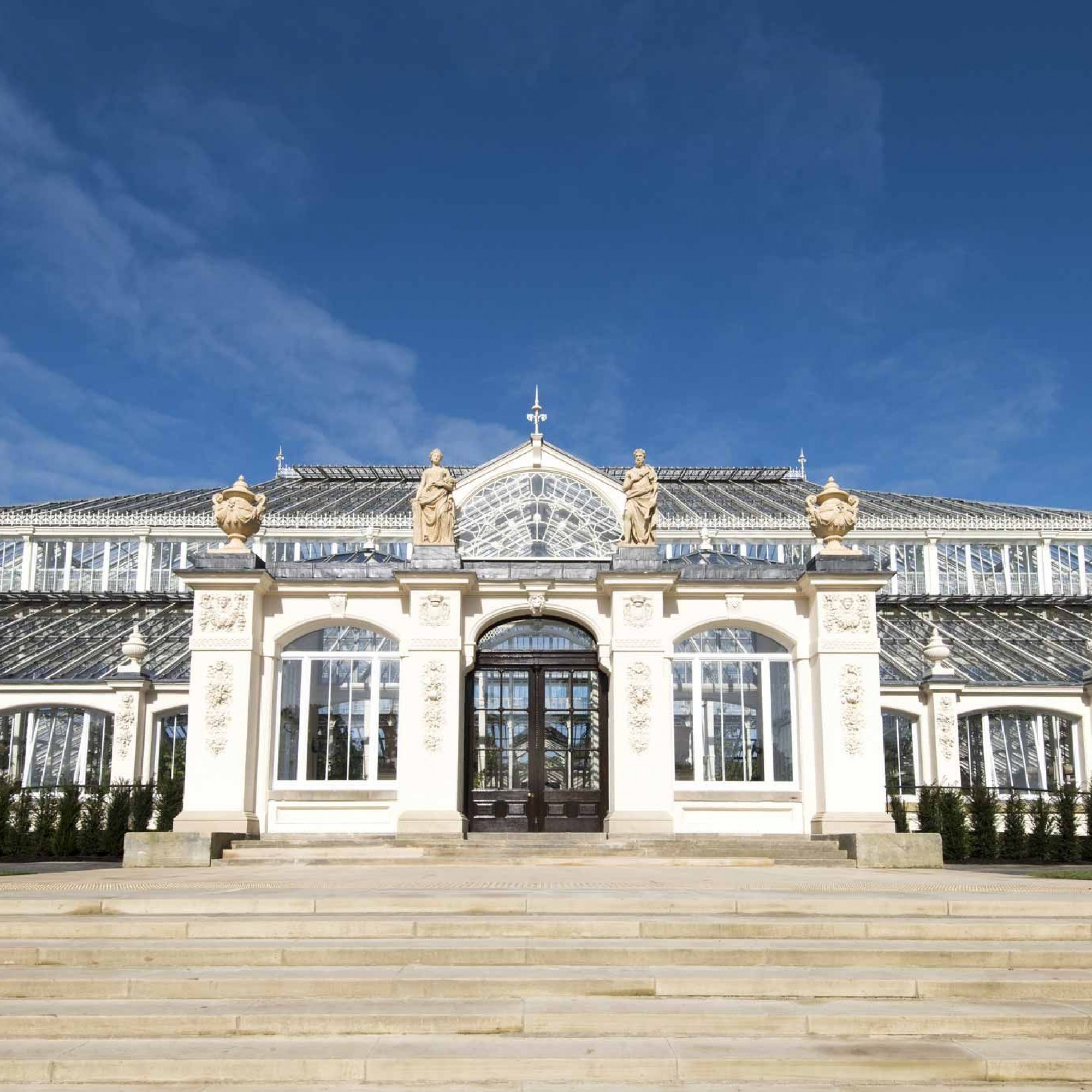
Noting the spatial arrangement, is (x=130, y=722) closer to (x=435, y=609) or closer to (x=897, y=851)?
(x=435, y=609)

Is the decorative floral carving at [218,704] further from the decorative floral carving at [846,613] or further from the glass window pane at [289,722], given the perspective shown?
the decorative floral carving at [846,613]

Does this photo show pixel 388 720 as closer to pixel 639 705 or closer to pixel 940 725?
pixel 639 705

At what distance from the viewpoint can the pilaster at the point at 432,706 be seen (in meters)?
18.2

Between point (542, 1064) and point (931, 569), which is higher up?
point (931, 569)

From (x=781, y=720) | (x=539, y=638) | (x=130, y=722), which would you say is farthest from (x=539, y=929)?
(x=130, y=722)

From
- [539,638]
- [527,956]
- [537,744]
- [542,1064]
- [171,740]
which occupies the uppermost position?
[539,638]

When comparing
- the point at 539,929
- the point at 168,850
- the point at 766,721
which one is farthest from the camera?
the point at 766,721

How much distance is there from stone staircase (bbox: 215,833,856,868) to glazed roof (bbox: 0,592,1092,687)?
13755mm

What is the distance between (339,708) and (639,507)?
6179 millimetres

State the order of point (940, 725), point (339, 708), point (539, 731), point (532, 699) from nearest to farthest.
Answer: point (339, 708), point (539, 731), point (532, 699), point (940, 725)

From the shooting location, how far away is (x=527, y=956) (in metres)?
8.31

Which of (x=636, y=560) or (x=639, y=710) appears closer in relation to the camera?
(x=639, y=710)

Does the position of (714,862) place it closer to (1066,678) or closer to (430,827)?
(430,827)

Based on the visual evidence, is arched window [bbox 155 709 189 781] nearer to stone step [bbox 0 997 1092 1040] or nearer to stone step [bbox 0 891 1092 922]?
stone step [bbox 0 891 1092 922]
